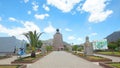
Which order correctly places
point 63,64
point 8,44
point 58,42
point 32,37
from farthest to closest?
point 58,42
point 8,44
point 32,37
point 63,64

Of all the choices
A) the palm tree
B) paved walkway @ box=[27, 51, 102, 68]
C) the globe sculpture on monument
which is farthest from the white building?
the globe sculpture on monument

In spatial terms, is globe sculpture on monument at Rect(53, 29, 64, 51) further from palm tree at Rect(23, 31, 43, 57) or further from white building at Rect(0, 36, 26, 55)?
palm tree at Rect(23, 31, 43, 57)

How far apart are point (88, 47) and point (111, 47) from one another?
41.3 m

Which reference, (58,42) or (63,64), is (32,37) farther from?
(58,42)

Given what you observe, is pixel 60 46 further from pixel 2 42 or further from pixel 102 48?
pixel 2 42

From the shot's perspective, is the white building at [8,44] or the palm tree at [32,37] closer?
the palm tree at [32,37]

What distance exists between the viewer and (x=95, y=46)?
77.1 meters

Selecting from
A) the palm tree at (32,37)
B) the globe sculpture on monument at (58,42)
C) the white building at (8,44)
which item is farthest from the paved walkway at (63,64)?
the globe sculpture on monument at (58,42)

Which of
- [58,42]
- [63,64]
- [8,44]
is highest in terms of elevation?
[58,42]

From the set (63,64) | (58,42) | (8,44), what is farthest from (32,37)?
(58,42)

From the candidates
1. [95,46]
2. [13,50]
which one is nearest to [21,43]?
[13,50]

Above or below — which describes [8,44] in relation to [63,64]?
above

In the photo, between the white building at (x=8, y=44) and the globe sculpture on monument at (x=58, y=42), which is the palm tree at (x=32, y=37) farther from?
the globe sculpture on monument at (x=58, y=42)

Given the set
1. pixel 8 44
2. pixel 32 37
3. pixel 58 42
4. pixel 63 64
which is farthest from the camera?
pixel 58 42
